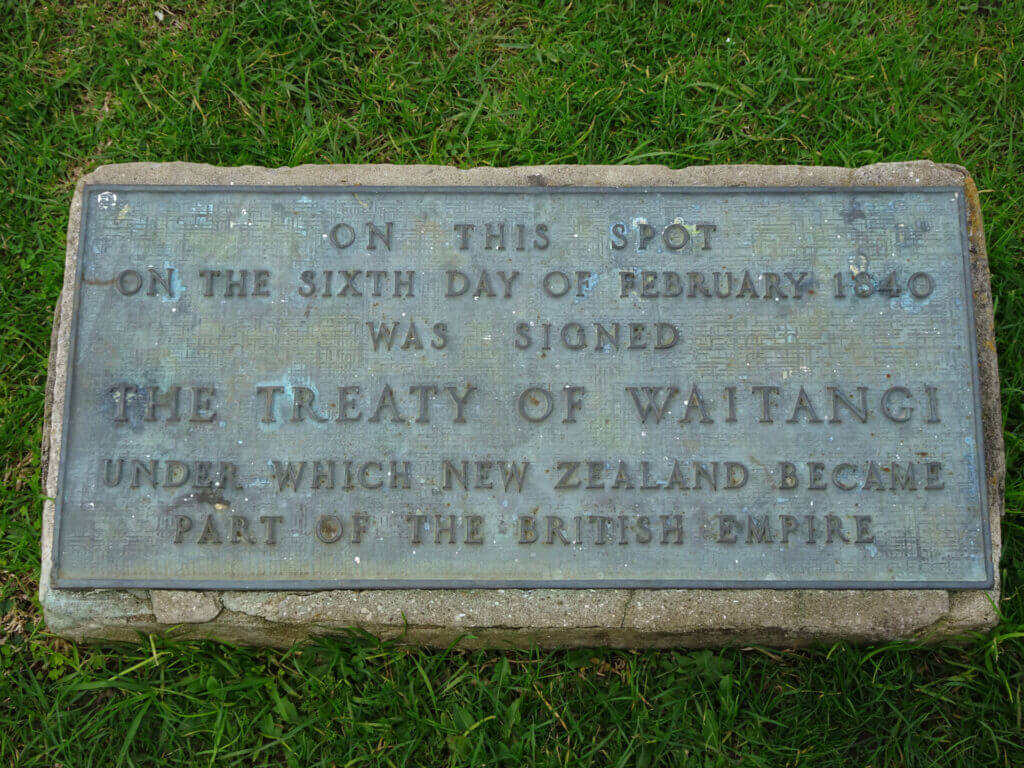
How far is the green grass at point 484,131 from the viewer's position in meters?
2.66

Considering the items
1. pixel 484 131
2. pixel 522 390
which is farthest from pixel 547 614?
pixel 484 131

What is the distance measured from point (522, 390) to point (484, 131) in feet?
3.99

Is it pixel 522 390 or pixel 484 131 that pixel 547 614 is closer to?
pixel 522 390

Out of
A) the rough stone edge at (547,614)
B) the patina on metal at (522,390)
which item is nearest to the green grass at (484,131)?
the rough stone edge at (547,614)

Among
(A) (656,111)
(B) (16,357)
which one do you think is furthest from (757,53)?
(B) (16,357)

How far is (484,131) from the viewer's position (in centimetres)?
329

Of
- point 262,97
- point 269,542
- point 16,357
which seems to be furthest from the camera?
point 262,97

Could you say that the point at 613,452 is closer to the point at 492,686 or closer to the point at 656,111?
the point at 492,686

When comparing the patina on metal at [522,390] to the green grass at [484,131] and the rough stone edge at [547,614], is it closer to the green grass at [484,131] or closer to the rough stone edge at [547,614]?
the rough stone edge at [547,614]

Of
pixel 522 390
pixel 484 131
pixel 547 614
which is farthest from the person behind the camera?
pixel 484 131

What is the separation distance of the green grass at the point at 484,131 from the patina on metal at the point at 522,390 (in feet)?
1.23

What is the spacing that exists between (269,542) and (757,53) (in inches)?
106

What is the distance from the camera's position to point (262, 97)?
3314 millimetres

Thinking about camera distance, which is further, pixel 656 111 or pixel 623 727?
pixel 656 111
